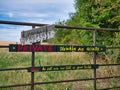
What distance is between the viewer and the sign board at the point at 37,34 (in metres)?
5.45

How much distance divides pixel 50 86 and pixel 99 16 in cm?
642

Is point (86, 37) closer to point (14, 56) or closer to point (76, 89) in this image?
point (14, 56)

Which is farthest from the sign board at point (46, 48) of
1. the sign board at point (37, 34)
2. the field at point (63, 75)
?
the field at point (63, 75)

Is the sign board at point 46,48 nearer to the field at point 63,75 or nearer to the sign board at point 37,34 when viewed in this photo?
the sign board at point 37,34

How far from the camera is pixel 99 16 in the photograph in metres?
13.6

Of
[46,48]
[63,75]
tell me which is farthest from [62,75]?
[46,48]

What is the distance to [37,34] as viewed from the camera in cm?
546

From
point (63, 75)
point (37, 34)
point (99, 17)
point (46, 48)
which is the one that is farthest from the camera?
point (99, 17)

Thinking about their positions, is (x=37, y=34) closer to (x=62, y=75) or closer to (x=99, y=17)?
(x=62, y=75)

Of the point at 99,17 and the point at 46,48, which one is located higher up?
the point at 99,17

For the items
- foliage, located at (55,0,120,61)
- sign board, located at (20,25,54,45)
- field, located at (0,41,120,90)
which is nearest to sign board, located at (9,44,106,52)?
sign board, located at (20,25,54,45)

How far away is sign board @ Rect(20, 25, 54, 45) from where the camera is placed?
215 inches

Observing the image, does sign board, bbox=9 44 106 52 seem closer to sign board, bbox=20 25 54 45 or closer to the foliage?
sign board, bbox=20 25 54 45

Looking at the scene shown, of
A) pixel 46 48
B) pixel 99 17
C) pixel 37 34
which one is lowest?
pixel 46 48
